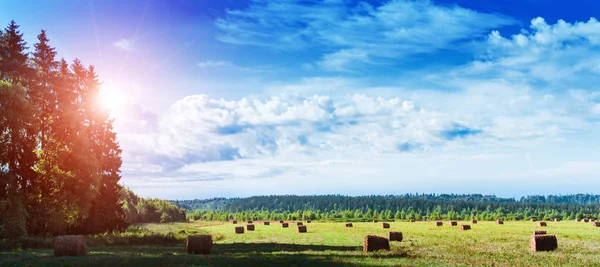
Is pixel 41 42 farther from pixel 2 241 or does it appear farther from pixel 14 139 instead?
pixel 2 241

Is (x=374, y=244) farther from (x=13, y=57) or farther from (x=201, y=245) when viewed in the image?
(x=13, y=57)

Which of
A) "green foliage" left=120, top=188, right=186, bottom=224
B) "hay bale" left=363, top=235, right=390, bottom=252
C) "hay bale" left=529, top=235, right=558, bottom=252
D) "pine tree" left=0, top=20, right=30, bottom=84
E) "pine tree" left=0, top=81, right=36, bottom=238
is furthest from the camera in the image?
"green foliage" left=120, top=188, right=186, bottom=224

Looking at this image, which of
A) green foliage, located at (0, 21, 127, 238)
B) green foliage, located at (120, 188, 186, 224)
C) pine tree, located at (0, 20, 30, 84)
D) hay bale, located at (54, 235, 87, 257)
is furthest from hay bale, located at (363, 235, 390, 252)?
green foliage, located at (120, 188, 186, 224)

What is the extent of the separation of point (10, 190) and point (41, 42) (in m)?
25.3

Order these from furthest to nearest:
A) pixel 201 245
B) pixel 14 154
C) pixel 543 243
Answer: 1. pixel 14 154
2. pixel 201 245
3. pixel 543 243

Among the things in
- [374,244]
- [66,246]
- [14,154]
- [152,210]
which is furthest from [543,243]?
[152,210]

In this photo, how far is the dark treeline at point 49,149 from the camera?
5209 cm

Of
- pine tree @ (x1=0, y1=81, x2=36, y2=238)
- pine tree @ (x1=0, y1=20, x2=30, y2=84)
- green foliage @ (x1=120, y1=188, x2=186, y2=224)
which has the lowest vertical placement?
green foliage @ (x1=120, y1=188, x2=186, y2=224)

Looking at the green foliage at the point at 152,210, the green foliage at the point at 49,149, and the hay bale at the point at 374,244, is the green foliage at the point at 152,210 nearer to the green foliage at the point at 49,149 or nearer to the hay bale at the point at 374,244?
the green foliage at the point at 49,149

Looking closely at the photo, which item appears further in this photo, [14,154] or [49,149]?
[49,149]

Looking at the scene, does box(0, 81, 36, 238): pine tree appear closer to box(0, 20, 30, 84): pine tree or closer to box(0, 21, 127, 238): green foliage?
box(0, 21, 127, 238): green foliage

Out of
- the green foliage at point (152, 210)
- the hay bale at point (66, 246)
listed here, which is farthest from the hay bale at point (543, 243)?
the green foliage at point (152, 210)

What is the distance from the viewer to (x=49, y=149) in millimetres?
61062

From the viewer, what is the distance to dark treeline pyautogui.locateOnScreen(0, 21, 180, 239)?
52.1 meters
